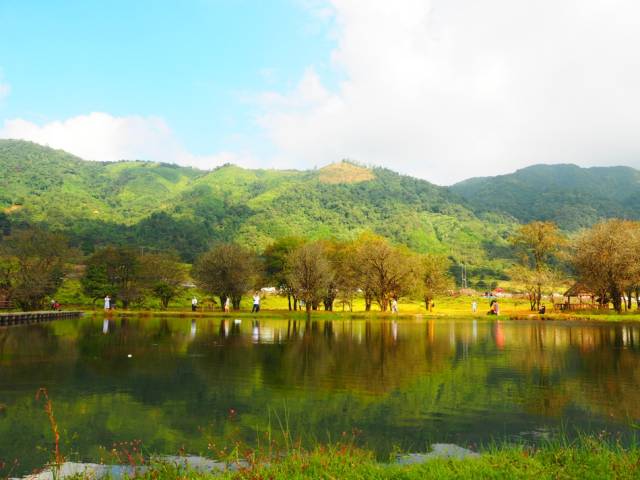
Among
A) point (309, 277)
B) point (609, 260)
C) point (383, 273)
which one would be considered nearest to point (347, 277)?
point (383, 273)

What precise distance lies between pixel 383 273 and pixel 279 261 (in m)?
20.1

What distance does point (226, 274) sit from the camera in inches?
3046

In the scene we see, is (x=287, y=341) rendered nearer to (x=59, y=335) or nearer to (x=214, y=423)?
(x=59, y=335)

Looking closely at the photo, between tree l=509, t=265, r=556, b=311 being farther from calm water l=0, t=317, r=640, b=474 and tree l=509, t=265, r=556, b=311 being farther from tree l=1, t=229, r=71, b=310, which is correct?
tree l=1, t=229, r=71, b=310

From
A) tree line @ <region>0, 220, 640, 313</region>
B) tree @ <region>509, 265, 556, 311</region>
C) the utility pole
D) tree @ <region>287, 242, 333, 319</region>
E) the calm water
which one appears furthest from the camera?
the utility pole

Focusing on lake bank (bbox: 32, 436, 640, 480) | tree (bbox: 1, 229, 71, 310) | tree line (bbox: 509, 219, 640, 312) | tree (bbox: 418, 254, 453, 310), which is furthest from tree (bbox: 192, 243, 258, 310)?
lake bank (bbox: 32, 436, 640, 480)

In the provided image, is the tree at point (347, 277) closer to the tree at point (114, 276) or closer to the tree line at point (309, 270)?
the tree line at point (309, 270)

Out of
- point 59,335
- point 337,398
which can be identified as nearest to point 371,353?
point 337,398

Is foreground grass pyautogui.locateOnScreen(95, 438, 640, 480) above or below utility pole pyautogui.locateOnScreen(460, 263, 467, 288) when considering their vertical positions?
below

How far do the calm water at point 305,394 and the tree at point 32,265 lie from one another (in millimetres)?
48518

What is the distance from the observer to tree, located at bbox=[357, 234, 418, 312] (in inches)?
2938

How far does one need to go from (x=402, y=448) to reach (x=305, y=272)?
60.0 meters

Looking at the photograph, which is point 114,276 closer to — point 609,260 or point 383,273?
point 383,273

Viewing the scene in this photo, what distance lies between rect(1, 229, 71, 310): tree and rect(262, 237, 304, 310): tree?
32.4 m
